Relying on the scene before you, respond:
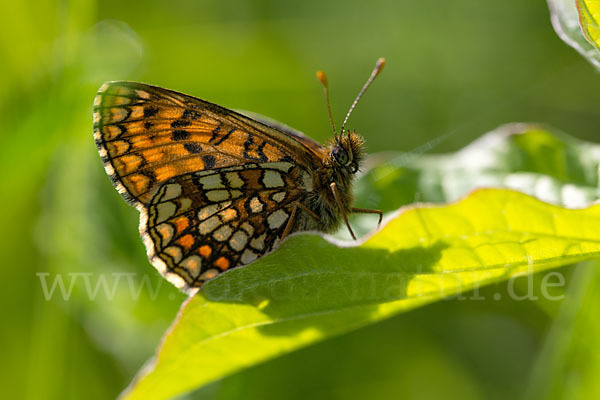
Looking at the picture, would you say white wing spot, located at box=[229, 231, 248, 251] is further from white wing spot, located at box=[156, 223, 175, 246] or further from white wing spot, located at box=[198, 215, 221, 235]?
white wing spot, located at box=[156, 223, 175, 246]

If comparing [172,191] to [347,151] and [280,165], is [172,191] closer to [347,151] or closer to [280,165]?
[280,165]

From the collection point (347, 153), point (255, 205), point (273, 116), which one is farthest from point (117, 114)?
point (273, 116)

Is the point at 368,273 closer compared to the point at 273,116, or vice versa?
the point at 368,273

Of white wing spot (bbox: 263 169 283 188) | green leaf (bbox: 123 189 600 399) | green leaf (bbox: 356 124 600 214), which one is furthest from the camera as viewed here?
white wing spot (bbox: 263 169 283 188)

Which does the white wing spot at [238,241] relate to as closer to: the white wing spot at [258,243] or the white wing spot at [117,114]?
the white wing spot at [258,243]

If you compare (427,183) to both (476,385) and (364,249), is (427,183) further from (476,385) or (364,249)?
(476,385)

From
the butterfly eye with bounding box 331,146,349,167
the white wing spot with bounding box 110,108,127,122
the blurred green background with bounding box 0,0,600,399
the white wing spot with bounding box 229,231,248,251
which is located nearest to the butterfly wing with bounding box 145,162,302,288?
Result: the white wing spot with bounding box 229,231,248,251

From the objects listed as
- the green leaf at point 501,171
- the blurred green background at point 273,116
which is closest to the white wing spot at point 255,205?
the green leaf at point 501,171
